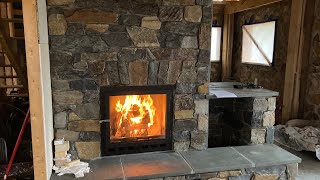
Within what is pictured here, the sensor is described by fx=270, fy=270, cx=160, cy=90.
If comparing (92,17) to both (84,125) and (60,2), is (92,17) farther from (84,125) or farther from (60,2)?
(84,125)

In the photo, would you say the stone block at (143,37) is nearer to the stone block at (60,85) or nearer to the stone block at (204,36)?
the stone block at (204,36)

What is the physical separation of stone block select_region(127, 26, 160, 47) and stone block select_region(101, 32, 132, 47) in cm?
5

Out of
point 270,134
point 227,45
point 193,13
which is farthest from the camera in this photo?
point 227,45

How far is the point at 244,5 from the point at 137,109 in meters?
3.96

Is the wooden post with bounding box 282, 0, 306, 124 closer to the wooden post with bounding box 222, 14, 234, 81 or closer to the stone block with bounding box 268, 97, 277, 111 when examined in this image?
the stone block with bounding box 268, 97, 277, 111

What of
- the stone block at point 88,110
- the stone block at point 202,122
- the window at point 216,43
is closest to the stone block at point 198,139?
the stone block at point 202,122

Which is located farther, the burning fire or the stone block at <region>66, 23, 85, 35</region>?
the burning fire

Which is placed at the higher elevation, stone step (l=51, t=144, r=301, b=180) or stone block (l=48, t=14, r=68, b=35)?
stone block (l=48, t=14, r=68, b=35)

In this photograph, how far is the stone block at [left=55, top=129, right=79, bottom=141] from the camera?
8.35 ft

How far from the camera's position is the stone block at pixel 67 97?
2498 millimetres

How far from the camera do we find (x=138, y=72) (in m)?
2.64

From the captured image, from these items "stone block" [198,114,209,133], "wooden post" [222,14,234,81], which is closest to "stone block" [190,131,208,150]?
"stone block" [198,114,209,133]

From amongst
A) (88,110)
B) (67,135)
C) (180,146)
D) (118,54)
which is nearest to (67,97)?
(88,110)

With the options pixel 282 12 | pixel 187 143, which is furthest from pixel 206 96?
pixel 282 12
